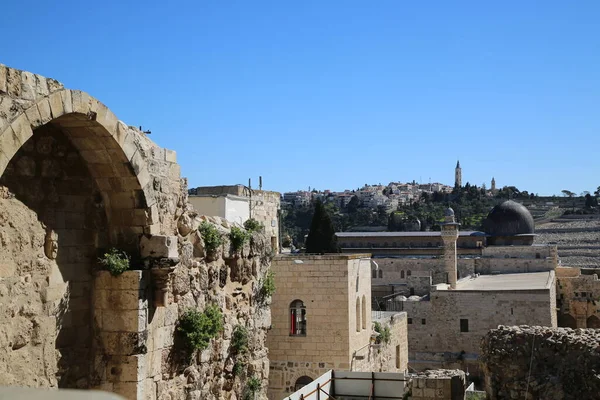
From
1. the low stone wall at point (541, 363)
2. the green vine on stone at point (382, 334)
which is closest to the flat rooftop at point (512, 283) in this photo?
the green vine on stone at point (382, 334)

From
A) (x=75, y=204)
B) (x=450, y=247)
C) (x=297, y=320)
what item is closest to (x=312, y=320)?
(x=297, y=320)

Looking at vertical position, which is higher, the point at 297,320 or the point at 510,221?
the point at 510,221

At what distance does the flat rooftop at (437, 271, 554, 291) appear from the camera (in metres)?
35.6

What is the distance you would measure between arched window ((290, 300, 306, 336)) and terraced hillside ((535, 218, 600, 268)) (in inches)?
2020

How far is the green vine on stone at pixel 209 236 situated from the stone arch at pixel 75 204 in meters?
1.30

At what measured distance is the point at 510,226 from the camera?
52.6m

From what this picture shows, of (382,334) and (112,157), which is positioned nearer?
(112,157)

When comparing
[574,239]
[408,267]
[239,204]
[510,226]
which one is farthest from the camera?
[574,239]

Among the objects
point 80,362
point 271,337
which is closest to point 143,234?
point 80,362

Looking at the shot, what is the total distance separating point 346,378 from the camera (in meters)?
14.0

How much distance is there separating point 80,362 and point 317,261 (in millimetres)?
10009

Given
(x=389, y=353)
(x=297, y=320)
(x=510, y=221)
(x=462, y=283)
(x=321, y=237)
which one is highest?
(x=510, y=221)

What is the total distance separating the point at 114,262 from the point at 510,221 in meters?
49.1

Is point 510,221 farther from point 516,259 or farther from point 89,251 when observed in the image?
point 89,251
